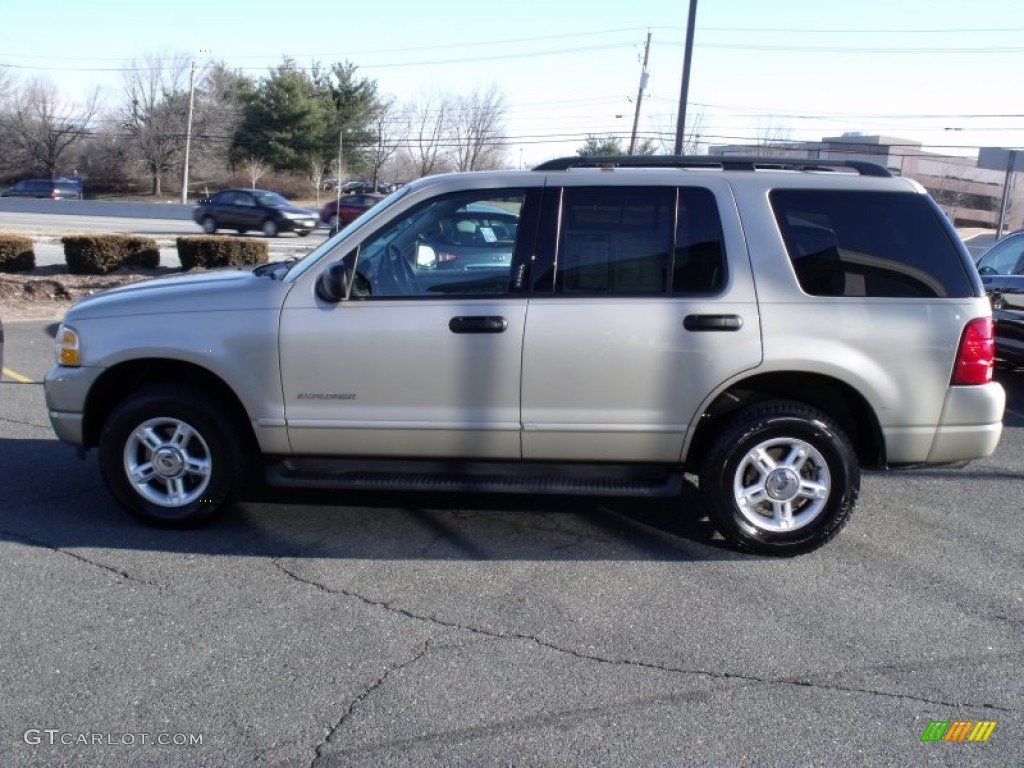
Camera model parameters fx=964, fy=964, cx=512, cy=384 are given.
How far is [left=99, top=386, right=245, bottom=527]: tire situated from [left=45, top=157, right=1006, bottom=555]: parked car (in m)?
0.02

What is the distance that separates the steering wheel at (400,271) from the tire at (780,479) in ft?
5.87

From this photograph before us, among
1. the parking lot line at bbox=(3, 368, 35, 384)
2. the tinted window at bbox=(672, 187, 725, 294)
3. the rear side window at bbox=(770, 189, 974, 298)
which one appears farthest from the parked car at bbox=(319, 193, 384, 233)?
the rear side window at bbox=(770, 189, 974, 298)

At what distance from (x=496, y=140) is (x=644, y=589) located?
202 feet

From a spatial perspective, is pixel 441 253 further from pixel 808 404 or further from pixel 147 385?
pixel 808 404

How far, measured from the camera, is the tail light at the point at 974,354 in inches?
191

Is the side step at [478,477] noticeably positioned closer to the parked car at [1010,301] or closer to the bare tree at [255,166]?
the parked car at [1010,301]

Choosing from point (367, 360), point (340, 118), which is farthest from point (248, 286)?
point (340, 118)

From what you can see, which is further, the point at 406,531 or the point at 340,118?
the point at 340,118

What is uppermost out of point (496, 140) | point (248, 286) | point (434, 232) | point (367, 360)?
point (496, 140)

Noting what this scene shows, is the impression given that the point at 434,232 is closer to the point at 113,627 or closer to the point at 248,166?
the point at 113,627

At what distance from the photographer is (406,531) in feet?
17.5

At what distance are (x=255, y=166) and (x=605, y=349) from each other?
62.0m

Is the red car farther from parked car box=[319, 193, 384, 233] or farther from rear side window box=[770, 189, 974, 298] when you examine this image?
rear side window box=[770, 189, 974, 298]

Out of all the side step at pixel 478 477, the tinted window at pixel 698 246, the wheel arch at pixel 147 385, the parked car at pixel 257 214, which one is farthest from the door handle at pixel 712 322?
the parked car at pixel 257 214
